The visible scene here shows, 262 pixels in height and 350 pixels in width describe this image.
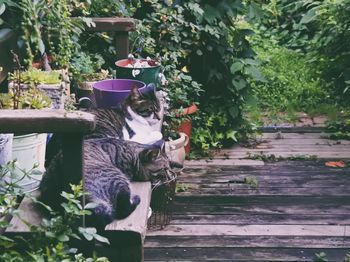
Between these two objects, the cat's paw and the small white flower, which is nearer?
the cat's paw

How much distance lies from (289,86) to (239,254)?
3618mm

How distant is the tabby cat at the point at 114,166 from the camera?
247cm

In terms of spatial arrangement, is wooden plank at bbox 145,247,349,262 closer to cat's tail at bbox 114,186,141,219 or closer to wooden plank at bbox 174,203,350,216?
wooden plank at bbox 174,203,350,216

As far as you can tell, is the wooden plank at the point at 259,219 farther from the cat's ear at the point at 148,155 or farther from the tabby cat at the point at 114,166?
the cat's ear at the point at 148,155

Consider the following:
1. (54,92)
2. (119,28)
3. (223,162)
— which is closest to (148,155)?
(54,92)

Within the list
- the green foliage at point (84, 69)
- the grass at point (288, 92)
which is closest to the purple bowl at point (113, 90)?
the green foliage at point (84, 69)

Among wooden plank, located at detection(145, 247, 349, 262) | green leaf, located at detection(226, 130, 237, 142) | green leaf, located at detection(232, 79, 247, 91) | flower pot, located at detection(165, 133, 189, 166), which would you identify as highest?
green leaf, located at detection(232, 79, 247, 91)

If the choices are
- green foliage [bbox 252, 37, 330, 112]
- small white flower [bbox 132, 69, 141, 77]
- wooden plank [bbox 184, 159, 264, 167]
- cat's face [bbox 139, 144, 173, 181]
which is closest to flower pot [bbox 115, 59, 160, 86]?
small white flower [bbox 132, 69, 141, 77]

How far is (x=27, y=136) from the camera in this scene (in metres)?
2.78

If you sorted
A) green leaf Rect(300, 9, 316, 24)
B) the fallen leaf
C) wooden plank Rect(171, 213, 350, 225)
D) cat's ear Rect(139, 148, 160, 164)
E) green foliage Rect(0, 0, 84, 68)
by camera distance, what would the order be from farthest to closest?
1. green leaf Rect(300, 9, 316, 24)
2. the fallen leaf
3. wooden plank Rect(171, 213, 350, 225)
4. green foliage Rect(0, 0, 84, 68)
5. cat's ear Rect(139, 148, 160, 164)

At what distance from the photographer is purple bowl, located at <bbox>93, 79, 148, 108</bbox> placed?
12.3 ft

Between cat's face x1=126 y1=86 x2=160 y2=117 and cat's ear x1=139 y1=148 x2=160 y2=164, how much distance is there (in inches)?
14.6

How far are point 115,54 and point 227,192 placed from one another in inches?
49.2

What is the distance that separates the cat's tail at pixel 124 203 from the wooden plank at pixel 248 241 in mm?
1140
